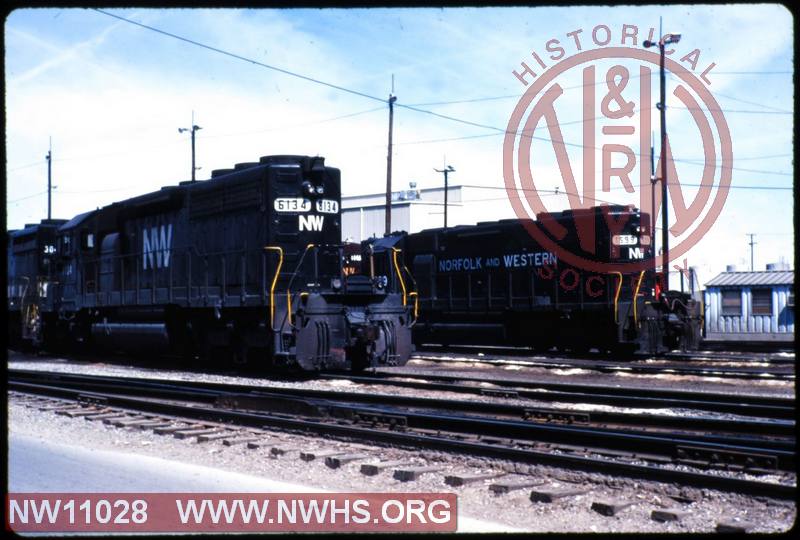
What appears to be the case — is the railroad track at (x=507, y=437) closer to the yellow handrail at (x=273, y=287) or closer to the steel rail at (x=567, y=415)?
the steel rail at (x=567, y=415)

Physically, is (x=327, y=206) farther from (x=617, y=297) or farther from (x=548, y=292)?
(x=617, y=297)

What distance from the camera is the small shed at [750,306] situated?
32406mm

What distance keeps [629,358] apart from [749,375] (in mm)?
5037

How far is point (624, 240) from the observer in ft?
62.8

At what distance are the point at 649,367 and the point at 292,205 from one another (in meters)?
7.80

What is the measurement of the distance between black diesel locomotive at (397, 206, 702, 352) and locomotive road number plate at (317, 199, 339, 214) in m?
6.59

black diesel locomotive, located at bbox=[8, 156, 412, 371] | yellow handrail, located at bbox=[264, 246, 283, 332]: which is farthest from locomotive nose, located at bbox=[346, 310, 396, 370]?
yellow handrail, located at bbox=[264, 246, 283, 332]

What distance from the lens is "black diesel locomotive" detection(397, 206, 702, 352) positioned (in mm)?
19109

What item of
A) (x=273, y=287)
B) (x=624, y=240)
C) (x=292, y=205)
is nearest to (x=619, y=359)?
(x=624, y=240)

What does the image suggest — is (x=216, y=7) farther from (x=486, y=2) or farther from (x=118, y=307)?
(x=118, y=307)

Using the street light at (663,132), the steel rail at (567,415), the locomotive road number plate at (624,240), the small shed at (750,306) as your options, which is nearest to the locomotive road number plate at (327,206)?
the steel rail at (567,415)

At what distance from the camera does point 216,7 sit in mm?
3684

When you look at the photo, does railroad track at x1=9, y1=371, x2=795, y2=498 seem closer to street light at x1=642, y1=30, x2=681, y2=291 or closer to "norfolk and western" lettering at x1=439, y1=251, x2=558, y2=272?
"norfolk and western" lettering at x1=439, y1=251, x2=558, y2=272

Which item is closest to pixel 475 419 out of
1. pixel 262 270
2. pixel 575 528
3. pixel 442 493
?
pixel 442 493
